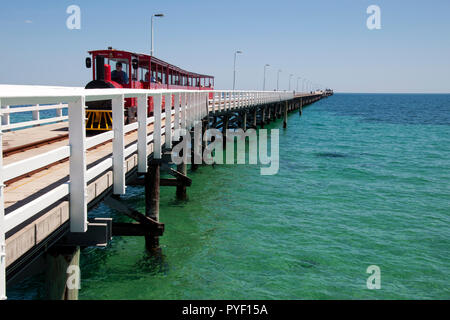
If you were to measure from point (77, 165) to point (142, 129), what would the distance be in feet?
8.96

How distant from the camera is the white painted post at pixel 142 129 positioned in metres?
6.66

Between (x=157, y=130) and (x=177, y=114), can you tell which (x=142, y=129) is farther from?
(x=177, y=114)

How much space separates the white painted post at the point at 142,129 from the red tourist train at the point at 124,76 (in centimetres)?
251

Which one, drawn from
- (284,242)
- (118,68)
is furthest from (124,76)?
(284,242)

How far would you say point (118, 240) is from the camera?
9.38 metres

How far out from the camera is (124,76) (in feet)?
47.9

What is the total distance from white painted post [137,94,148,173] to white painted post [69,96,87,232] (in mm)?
2575

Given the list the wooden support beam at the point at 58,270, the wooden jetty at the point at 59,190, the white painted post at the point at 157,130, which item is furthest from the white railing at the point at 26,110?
the wooden support beam at the point at 58,270

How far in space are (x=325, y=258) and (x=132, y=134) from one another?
480cm

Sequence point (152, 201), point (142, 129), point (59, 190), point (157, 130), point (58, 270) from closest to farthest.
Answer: point (59, 190)
point (58, 270)
point (142, 129)
point (157, 130)
point (152, 201)

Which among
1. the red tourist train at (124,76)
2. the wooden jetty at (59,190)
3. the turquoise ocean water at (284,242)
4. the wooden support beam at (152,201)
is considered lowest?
the turquoise ocean water at (284,242)

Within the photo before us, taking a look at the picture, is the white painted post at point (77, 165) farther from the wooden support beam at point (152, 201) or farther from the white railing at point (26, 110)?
the white railing at point (26, 110)

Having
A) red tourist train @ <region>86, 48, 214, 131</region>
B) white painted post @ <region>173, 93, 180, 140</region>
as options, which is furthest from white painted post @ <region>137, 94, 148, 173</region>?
white painted post @ <region>173, 93, 180, 140</region>

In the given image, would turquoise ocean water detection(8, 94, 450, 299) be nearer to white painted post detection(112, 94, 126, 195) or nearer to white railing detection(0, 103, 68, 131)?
white painted post detection(112, 94, 126, 195)
